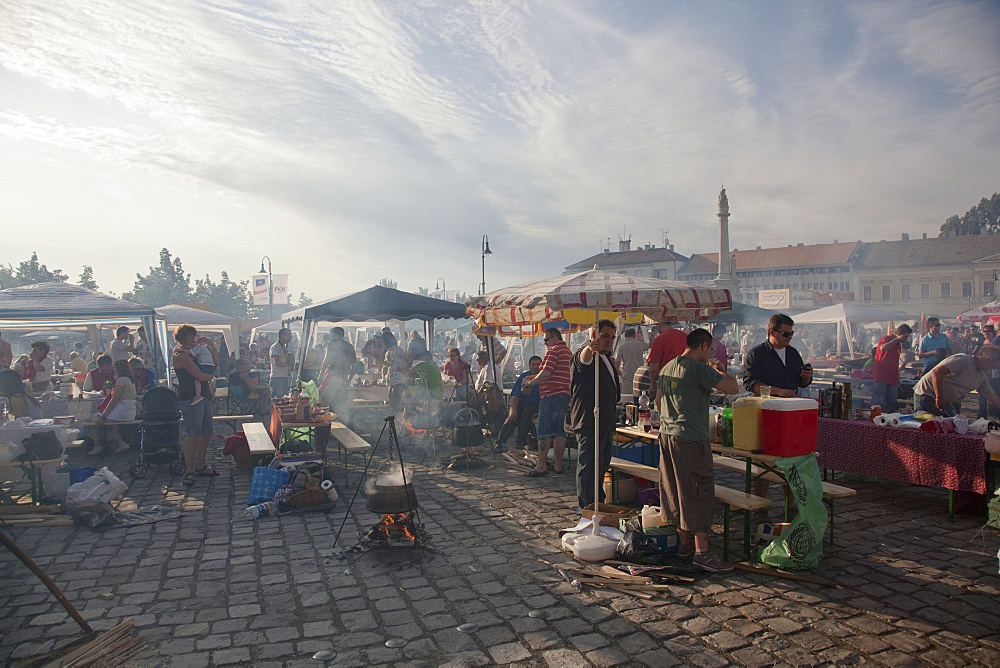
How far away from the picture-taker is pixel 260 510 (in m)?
6.48

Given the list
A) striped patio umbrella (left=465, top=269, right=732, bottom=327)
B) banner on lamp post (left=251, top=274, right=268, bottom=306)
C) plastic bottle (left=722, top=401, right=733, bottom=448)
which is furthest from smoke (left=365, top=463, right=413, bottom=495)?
banner on lamp post (left=251, top=274, right=268, bottom=306)

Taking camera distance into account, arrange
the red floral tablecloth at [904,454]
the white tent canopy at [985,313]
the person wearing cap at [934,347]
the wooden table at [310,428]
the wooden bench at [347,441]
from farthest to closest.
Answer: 1. the white tent canopy at [985,313]
2. the person wearing cap at [934,347]
3. the wooden table at [310,428]
4. the wooden bench at [347,441]
5. the red floral tablecloth at [904,454]

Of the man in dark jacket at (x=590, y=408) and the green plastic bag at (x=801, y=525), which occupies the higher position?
the man in dark jacket at (x=590, y=408)

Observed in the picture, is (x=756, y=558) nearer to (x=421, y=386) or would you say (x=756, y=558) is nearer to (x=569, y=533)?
(x=569, y=533)

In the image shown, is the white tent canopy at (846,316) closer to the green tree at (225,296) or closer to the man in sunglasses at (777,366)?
the man in sunglasses at (777,366)

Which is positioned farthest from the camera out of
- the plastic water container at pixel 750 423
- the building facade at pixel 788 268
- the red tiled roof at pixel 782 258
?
the red tiled roof at pixel 782 258

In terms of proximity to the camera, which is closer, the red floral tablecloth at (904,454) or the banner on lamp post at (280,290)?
the red floral tablecloth at (904,454)

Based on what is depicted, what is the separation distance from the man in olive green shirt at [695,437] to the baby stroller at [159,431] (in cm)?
690

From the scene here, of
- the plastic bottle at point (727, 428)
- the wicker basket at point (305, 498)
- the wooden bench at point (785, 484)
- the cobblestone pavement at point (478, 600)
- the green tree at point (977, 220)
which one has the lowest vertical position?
the cobblestone pavement at point (478, 600)

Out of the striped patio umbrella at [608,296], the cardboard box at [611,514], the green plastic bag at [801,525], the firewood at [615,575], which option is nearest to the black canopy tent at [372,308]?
the striped patio umbrella at [608,296]

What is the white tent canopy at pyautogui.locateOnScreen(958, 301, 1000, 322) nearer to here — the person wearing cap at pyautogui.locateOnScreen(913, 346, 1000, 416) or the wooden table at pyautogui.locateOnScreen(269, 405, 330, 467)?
the person wearing cap at pyautogui.locateOnScreen(913, 346, 1000, 416)

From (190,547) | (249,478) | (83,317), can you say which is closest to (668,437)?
(190,547)

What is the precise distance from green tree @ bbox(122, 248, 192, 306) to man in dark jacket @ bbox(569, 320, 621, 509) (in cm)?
8386

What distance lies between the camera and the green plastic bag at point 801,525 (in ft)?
15.2
